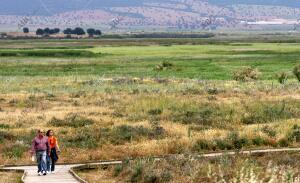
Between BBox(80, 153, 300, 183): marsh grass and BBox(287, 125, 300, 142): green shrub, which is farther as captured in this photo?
BBox(287, 125, 300, 142): green shrub

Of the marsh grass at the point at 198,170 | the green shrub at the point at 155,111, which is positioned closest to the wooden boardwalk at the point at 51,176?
the marsh grass at the point at 198,170

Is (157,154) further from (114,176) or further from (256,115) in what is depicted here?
(256,115)

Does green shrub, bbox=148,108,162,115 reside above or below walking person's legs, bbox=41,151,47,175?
below

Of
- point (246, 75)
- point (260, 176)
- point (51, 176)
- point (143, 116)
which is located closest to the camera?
point (260, 176)

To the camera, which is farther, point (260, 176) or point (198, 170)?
point (198, 170)

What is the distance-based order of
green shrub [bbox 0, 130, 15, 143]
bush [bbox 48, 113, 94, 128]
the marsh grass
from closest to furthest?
the marsh grass, green shrub [bbox 0, 130, 15, 143], bush [bbox 48, 113, 94, 128]

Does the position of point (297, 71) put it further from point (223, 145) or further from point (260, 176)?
point (260, 176)

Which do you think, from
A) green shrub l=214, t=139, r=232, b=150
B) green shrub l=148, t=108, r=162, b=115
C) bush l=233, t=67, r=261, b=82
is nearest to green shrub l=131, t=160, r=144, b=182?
green shrub l=214, t=139, r=232, b=150

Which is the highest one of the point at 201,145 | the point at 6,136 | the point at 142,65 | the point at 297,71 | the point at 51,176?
the point at 51,176

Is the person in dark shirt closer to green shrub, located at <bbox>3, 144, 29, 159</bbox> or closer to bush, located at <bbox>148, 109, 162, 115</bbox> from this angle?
green shrub, located at <bbox>3, 144, 29, 159</bbox>

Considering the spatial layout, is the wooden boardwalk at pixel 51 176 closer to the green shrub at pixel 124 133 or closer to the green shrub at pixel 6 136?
the green shrub at pixel 124 133

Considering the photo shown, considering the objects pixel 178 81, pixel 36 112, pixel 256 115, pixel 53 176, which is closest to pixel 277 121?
pixel 256 115

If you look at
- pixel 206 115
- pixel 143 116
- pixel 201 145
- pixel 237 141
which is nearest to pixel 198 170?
pixel 201 145

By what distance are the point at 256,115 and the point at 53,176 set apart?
21628 mm
